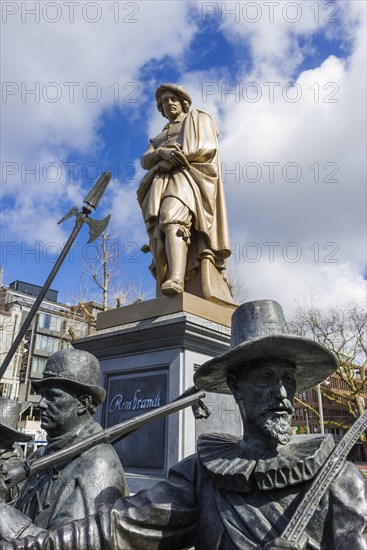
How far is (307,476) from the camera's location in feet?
6.01

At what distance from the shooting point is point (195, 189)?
22.5 ft

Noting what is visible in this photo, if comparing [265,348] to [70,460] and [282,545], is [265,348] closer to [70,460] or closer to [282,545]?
[282,545]

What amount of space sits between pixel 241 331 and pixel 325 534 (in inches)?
33.0

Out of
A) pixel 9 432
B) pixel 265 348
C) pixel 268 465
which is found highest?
pixel 265 348

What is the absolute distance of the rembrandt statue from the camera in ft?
21.5

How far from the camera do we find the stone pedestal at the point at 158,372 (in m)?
5.07

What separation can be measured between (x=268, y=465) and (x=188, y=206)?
5.06 meters

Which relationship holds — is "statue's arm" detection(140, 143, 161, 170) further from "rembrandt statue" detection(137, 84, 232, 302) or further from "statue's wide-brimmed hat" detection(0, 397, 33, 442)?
"statue's wide-brimmed hat" detection(0, 397, 33, 442)

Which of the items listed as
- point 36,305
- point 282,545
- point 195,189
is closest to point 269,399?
point 282,545

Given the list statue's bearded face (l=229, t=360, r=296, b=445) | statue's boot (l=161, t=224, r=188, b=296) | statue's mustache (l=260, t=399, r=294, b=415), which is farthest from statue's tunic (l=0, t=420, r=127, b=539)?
statue's boot (l=161, t=224, r=188, b=296)

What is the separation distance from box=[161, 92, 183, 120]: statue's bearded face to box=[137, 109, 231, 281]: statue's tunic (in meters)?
0.31

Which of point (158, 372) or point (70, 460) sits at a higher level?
point (158, 372)

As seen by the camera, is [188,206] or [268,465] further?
[188,206]

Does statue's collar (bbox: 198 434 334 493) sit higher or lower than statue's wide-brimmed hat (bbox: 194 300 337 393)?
lower
